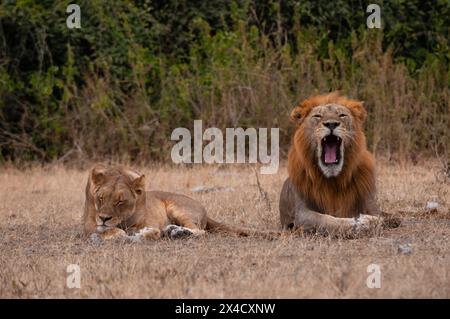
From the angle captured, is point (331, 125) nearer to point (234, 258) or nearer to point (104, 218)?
point (234, 258)

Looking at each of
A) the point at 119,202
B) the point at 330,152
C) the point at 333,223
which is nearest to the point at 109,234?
the point at 119,202

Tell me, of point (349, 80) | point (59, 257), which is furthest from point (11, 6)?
point (59, 257)

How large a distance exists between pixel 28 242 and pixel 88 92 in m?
6.21

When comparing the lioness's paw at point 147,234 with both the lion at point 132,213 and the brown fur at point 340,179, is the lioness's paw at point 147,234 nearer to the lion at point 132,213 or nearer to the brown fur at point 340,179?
the lion at point 132,213

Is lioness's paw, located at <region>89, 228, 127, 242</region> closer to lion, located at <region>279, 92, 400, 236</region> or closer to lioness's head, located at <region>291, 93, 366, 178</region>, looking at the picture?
lion, located at <region>279, 92, 400, 236</region>

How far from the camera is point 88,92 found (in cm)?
1345

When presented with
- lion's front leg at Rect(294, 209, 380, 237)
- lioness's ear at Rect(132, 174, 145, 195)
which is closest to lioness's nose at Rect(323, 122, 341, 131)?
lion's front leg at Rect(294, 209, 380, 237)

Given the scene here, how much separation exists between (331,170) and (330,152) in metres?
0.13

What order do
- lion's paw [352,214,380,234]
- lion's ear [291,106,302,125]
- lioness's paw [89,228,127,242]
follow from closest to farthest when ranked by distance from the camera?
1. lion's paw [352,214,380,234]
2. lioness's paw [89,228,127,242]
3. lion's ear [291,106,302,125]

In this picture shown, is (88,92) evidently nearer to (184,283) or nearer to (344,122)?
(344,122)

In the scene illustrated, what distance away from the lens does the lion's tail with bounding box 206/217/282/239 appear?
721cm

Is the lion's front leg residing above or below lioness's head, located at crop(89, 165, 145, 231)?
below

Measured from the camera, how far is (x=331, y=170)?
283 inches

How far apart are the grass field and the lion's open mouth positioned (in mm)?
619
